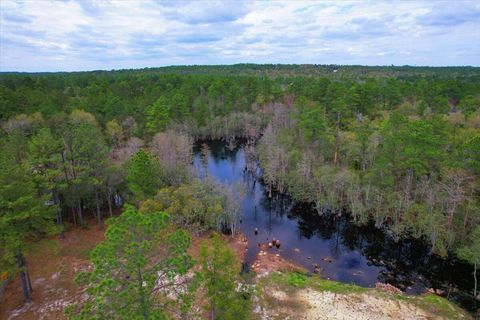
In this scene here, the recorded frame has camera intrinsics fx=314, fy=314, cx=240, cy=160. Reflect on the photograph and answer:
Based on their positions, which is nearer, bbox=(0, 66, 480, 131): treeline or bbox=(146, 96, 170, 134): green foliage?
bbox=(0, 66, 480, 131): treeline

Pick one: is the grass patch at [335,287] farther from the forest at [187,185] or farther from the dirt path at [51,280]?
the dirt path at [51,280]

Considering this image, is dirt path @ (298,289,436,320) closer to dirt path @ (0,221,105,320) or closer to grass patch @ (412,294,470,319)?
grass patch @ (412,294,470,319)

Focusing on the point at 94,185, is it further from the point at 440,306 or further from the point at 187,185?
the point at 440,306

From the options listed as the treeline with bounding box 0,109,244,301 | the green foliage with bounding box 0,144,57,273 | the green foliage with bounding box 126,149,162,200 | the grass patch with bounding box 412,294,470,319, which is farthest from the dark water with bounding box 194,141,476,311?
the green foliage with bounding box 0,144,57,273

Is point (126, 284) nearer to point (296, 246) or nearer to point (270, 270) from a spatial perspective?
point (270, 270)

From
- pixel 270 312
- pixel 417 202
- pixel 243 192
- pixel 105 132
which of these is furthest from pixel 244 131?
pixel 270 312

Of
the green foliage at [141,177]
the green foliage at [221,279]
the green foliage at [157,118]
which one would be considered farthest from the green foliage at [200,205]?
the green foliage at [157,118]
